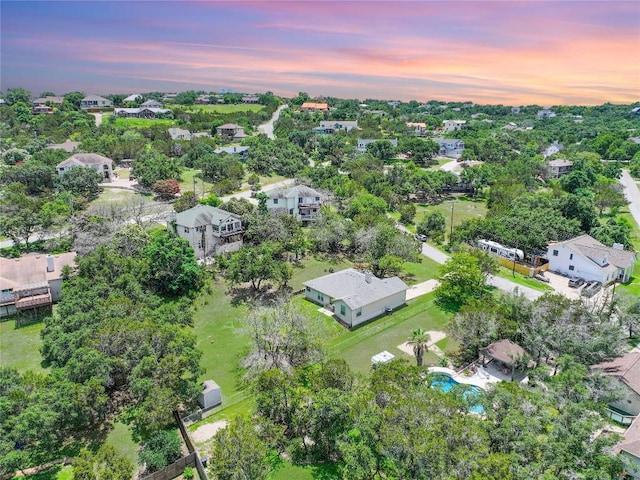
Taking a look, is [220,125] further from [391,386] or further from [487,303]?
[391,386]

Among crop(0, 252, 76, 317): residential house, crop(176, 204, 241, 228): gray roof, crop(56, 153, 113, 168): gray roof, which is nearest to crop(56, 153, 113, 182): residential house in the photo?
crop(56, 153, 113, 168): gray roof

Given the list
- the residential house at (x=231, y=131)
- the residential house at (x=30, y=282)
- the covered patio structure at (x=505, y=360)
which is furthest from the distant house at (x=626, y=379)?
the residential house at (x=231, y=131)

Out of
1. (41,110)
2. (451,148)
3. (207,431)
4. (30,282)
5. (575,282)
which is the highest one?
(41,110)

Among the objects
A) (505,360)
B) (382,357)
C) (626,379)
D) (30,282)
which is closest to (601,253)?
(626,379)

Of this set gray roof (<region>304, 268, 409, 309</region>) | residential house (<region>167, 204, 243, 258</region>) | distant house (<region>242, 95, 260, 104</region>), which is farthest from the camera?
distant house (<region>242, 95, 260, 104</region>)

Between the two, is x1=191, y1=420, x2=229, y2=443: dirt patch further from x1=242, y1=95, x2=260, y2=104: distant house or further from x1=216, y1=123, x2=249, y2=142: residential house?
x1=242, y1=95, x2=260, y2=104: distant house

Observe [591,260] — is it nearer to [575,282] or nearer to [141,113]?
[575,282]

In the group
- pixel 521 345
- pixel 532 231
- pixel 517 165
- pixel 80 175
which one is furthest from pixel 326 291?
pixel 517 165
